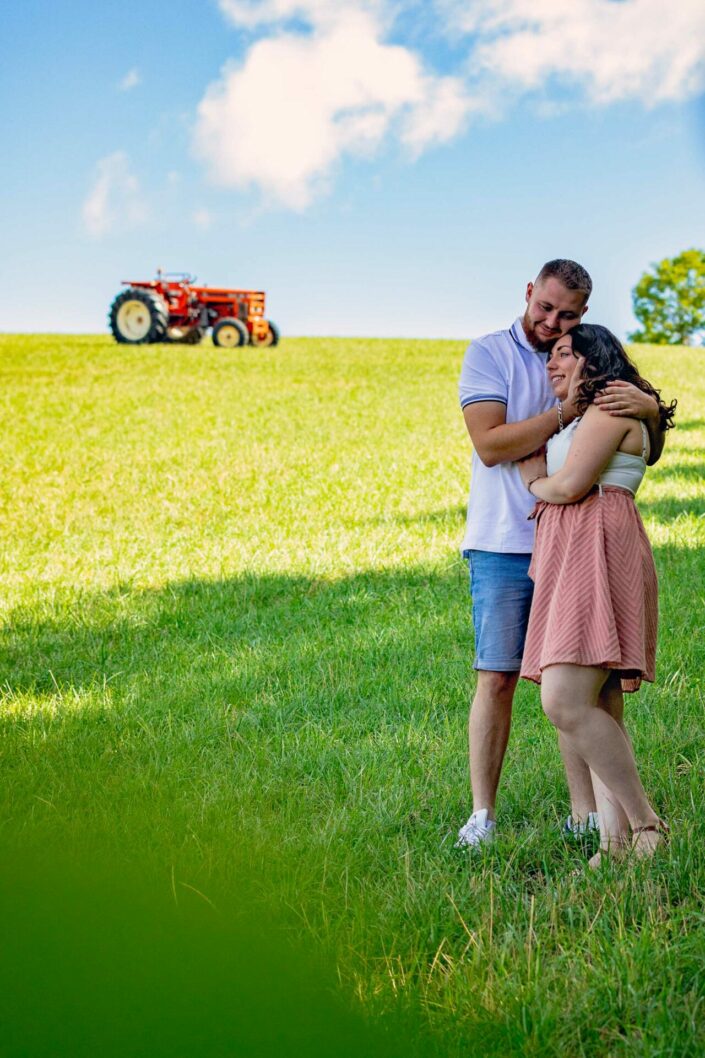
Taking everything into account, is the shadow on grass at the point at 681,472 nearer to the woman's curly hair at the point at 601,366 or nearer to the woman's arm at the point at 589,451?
the woman's curly hair at the point at 601,366

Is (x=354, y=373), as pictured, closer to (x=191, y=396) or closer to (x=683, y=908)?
(x=191, y=396)

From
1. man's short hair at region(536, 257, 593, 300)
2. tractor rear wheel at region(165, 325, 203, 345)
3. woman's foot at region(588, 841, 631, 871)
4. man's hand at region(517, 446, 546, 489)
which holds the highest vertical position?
tractor rear wheel at region(165, 325, 203, 345)

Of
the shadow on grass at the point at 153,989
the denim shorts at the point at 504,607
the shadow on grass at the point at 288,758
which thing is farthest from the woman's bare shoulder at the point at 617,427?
the shadow on grass at the point at 153,989

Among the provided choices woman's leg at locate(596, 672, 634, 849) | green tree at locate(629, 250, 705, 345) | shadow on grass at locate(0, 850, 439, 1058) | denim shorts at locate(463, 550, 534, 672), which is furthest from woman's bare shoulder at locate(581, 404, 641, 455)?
green tree at locate(629, 250, 705, 345)

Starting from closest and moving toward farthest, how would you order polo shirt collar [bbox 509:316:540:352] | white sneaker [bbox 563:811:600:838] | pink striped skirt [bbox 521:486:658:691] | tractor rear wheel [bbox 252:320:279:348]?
pink striped skirt [bbox 521:486:658:691] → polo shirt collar [bbox 509:316:540:352] → white sneaker [bbox 563:811:600:838] → tractor rear wheel [bbox 252:320:279:348]

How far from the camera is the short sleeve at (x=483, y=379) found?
3416 mm

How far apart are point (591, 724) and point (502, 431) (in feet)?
3.13

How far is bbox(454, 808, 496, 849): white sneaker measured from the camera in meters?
3.53

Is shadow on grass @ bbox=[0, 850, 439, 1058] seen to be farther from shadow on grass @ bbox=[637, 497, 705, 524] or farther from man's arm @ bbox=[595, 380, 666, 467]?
shadow on grass @ bbox=[637, 497, 705, 524]

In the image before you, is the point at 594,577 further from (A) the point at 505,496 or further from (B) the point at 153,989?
(B) the point at 153,989

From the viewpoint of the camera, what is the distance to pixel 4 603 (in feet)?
24.6

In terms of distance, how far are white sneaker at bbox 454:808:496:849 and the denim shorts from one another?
0.52m

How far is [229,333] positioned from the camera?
91.1 feet

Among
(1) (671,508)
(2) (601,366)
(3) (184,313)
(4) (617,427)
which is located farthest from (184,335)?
(4) (617,427)
